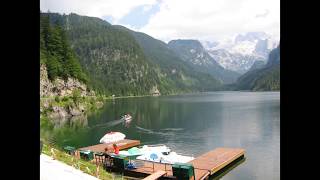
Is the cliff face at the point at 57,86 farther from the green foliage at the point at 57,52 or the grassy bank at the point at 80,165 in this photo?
the grassy bank at the point at 80,165

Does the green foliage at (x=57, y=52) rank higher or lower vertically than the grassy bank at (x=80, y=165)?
higher

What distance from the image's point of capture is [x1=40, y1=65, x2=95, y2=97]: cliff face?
10200cm

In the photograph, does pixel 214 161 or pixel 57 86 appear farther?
pixel 57 86

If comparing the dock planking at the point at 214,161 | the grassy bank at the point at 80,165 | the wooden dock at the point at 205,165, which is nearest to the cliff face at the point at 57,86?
the dock planking at the point at 214,161

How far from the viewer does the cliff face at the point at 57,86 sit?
102000 mm

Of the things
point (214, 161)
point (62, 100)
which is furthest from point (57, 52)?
point (214, 161)

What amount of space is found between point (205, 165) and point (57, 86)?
85191mm

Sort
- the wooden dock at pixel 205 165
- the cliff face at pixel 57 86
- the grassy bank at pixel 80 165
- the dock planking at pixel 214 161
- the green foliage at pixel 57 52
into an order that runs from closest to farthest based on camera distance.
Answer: the grassy bank at pixel 80 165
the wooden dock at pixel 205 165
the dock planking at pixel 214 161
the cliff face at pixel 57 86
the green foliage at pixel 57 52

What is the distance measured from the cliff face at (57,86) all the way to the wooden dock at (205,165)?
69.1 m

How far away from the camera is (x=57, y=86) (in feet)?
359

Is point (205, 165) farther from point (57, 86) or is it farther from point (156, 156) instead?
point (57, 86)

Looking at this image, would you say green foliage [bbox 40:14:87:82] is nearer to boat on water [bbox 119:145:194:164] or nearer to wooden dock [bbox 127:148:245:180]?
boat on water [bbox 119:145:194:164]
